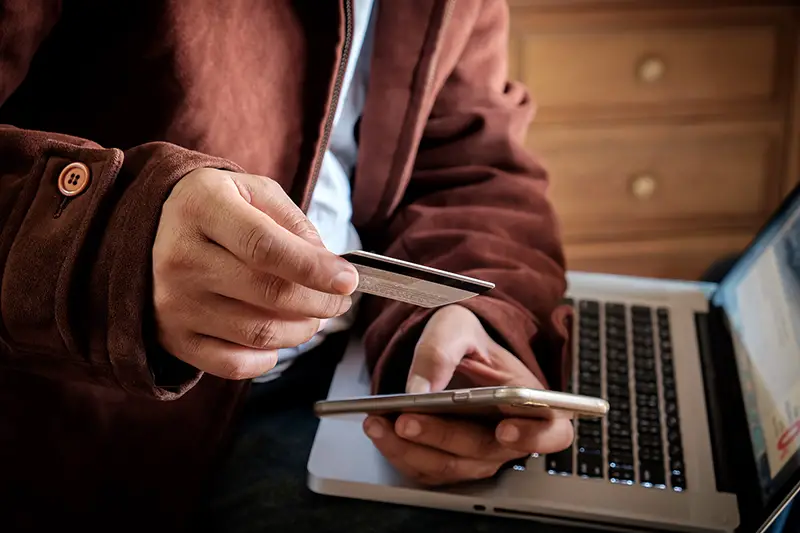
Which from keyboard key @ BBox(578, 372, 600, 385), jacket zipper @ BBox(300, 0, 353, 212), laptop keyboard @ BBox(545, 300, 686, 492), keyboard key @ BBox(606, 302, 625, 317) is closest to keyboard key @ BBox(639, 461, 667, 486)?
laptop keyboard @ BBox(545, 300, 686, 492)

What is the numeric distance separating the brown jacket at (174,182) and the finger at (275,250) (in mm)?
46

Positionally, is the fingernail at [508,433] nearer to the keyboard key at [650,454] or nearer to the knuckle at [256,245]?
the keyboard key at [650,454]

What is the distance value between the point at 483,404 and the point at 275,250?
0.18 m

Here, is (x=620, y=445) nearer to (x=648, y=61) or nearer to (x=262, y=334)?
(x=262, y=334)

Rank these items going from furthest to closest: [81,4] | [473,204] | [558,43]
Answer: [558,43] < [473,204] < [81,4]

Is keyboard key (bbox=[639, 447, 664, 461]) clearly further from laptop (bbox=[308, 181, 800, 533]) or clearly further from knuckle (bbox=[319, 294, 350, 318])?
knuckle (bbox=[319, 294, 350, 318])

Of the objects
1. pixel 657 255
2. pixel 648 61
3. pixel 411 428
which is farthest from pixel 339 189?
pixel 657 255

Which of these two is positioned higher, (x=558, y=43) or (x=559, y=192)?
(x=558, y=43)

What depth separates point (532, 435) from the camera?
1.88 feet

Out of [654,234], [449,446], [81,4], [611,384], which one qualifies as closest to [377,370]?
[449,446]

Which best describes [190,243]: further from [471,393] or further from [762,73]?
[762,73]

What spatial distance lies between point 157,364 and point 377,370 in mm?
224

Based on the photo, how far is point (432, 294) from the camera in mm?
445

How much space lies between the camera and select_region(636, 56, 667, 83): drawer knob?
1356 mm
